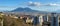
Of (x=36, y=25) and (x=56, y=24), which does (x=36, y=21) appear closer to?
(x=36, y=25)

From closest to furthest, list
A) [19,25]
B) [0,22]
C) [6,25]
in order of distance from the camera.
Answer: [0,22] < [6,25] < [19,25]

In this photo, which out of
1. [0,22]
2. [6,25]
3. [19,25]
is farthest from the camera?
[19,25]

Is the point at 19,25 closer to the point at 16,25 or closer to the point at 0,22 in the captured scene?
the point at 16,25

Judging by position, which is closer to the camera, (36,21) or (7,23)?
(7,23)

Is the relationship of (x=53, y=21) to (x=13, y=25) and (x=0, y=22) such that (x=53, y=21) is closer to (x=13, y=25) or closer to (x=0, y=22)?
(x=13, y=25)

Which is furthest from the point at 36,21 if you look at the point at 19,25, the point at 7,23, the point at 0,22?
the point at 0,22

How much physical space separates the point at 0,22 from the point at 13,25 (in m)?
1.17

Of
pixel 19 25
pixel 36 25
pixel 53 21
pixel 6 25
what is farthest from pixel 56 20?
pixel 6 25

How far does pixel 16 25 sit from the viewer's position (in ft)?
30.0

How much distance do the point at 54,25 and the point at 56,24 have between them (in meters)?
0.11

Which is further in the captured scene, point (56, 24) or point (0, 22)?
point (56, 24)

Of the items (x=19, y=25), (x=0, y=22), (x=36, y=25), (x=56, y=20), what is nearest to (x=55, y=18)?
(x=56, y=20)

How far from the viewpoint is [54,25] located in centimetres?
895

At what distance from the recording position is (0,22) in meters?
7.92
